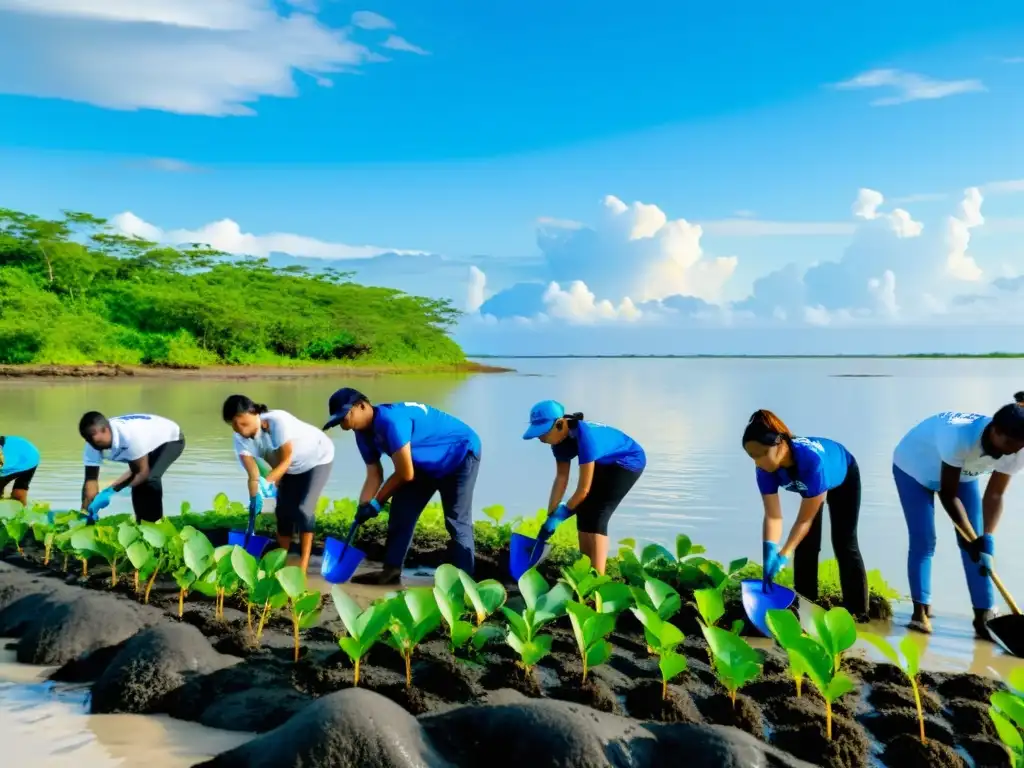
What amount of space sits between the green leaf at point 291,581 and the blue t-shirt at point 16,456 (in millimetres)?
4585

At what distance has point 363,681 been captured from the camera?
3732mm

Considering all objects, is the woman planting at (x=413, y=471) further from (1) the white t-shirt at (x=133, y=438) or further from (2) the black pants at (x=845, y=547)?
(2) the black pants at (x=845, y=547)

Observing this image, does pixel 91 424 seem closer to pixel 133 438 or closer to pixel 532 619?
pixel 133 438

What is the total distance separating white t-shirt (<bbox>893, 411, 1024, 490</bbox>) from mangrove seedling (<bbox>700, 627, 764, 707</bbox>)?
2.06m

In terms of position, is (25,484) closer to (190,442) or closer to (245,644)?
(245,644)

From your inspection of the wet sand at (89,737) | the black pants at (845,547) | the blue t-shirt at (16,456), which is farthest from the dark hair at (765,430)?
Result: the blue t-shirt at (16,456)

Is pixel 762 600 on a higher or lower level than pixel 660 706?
higher

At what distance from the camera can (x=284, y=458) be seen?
5.53m

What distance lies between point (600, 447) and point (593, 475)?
0.84 ft

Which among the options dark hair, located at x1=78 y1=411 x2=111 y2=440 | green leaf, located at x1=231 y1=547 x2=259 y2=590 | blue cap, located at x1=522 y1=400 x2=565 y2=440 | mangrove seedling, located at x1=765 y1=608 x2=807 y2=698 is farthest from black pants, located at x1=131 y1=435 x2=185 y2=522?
mangrove seedling, located at x1=765 y1=608 x2=807 y2=698

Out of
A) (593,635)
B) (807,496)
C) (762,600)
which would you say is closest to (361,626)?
(593,635)

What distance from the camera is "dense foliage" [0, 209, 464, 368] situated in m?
40.6

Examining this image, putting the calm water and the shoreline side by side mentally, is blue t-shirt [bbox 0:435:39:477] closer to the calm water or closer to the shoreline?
the calm water

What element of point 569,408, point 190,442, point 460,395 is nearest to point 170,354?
point 460,395
